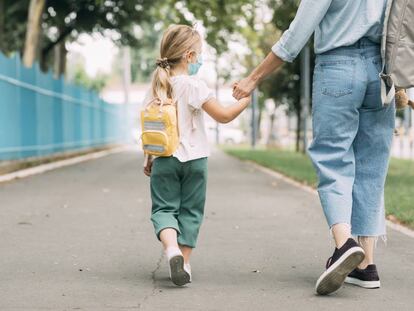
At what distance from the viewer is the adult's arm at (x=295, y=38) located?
451cm

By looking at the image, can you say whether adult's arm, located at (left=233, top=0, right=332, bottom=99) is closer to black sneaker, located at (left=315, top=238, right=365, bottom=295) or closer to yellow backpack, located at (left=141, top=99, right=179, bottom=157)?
yellow backpack, located at (left=141, top=99, right=179, bottom=157)

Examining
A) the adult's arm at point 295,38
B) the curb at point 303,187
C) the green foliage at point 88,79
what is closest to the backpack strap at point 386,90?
the adult's arm at point 295,38

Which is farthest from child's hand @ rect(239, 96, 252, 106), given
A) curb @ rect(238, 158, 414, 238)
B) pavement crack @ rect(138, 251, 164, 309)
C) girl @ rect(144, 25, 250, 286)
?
curb @ rect(238, 158, 414, 238)

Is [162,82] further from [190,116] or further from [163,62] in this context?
[190,116]

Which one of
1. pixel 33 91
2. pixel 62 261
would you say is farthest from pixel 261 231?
pixel 33 91

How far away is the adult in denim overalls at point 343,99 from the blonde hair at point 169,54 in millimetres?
373

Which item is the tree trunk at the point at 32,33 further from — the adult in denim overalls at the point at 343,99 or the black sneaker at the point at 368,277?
the black sneaker at the point at 368,277

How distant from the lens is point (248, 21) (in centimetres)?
2069

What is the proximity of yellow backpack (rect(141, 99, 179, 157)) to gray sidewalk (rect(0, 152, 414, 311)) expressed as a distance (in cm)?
76

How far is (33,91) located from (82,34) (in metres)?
8.97

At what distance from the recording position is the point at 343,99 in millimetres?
4551

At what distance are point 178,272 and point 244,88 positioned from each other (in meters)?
1.03

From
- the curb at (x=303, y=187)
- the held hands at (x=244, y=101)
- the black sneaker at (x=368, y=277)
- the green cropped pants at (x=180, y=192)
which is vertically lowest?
the curb at (x=303, y=187)

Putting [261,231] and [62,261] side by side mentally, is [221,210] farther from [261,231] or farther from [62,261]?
[62,261]
